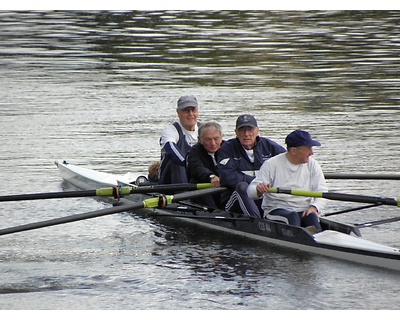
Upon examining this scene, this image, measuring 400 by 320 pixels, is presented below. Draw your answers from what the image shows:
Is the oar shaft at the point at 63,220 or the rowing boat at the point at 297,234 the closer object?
the rowing boat at the point at 297,234

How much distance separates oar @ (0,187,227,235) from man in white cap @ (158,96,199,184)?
97 cm

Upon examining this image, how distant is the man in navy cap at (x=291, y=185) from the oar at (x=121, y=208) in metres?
0.73

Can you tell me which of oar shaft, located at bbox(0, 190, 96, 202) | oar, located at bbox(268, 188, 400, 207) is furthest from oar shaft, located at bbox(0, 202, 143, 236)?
oar, located at bbox(268, 188, 400, 207)

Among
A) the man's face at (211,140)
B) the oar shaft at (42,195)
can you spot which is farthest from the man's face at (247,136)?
the oar shaft at (42,195)

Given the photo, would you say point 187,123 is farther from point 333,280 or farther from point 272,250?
point 333,280

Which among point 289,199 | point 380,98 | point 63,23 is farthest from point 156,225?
point 63,23

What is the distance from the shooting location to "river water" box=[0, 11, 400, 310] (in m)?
8.91

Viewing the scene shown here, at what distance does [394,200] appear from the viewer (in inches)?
380

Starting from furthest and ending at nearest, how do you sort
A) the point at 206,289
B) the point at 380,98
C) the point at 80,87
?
the point at 80,87
the point at 380,98
the point at 206,289

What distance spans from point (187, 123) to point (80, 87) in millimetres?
10131

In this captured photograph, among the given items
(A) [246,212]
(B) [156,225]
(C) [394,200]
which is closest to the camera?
(C) [394,200]

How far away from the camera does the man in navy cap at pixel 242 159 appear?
34.7ft

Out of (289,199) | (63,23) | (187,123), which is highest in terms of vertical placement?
(63,23)

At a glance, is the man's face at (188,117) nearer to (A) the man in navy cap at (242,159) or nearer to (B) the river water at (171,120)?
(A) the man in navy cap at (242,159)
